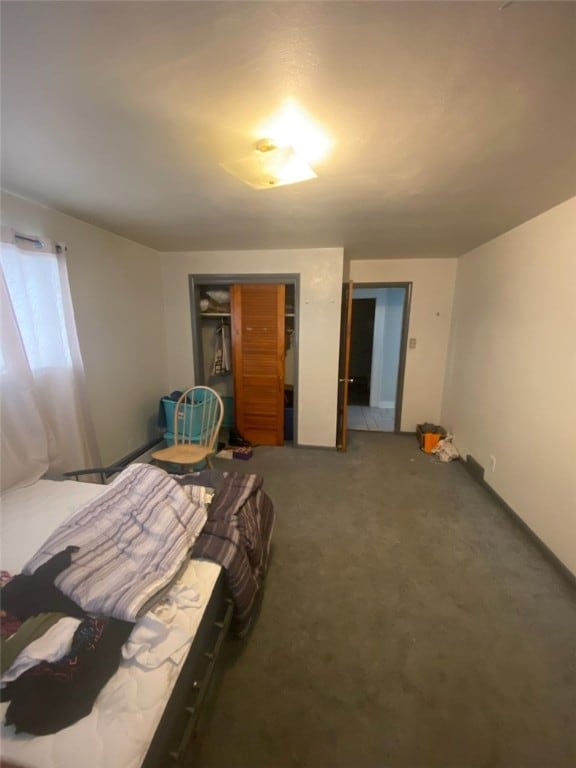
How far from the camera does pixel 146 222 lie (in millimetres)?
2453

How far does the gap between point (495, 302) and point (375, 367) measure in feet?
8.50

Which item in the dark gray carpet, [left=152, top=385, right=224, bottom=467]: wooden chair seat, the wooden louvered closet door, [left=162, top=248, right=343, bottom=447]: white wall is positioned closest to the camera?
→ the dark gray carpet

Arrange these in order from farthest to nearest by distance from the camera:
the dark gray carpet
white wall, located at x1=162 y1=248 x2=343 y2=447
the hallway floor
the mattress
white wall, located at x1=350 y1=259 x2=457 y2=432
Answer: the hallway floor → white wall, located at x1=350 y1=259 x2=457 y2=432 → white wall, located at x1=162 y1=248 x2=343 y2=447 → the dark gray carpet → the mattress

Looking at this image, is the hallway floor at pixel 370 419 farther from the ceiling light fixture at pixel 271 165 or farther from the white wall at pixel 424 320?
the ceiling light fixture at pixel 271 165

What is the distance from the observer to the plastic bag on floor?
3406 millimetres

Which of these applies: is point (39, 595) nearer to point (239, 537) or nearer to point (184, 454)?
point (239, 537)

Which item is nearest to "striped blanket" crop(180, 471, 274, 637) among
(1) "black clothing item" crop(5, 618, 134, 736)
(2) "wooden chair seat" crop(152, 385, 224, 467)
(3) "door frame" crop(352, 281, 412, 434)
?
(1) "black clothing item" crop(5, 618, 134, 736)

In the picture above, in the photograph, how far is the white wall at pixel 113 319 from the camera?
231cm

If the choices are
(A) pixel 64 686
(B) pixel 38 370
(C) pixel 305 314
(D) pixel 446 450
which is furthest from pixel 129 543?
(D) pixel 446 450

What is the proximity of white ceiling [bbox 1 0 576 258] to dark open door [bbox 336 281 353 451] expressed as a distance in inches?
55.5

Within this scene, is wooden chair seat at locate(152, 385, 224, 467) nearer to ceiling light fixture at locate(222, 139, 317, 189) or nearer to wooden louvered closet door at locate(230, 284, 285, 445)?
wooden louvered closet door at locate(230, 284, 285, 445)

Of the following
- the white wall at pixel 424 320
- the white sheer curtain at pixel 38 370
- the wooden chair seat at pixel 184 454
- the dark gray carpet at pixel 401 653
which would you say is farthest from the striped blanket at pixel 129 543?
the white wall at pixel 424 320

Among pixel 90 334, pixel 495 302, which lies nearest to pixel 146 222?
pixel 90 334

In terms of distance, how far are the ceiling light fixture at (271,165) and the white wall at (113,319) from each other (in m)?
1.62
